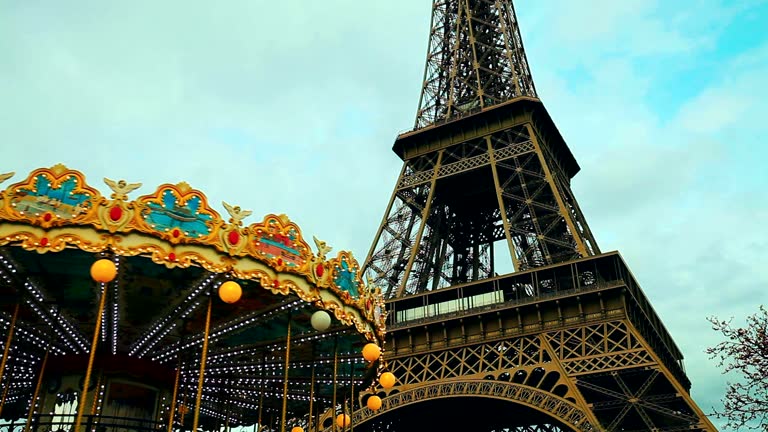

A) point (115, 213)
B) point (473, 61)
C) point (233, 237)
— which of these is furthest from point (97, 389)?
point (473, 61)

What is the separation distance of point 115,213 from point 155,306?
11.4 feet

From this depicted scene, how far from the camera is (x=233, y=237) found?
10492 millimetres

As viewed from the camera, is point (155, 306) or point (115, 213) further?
point (155, 306)

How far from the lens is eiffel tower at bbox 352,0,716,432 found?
78.6 ft

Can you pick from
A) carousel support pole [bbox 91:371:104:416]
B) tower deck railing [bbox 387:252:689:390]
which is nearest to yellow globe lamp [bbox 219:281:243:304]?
carousel support pole [bbox 91:371:104:416]

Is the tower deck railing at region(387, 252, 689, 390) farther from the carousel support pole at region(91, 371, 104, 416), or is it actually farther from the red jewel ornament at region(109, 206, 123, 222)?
the red jewel ornament at region(109, 206, 123, 222)

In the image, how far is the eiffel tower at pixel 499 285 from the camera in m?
24.0

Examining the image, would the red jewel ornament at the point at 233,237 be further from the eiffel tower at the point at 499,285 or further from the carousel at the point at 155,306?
the eiffel tower at the point at 499,285

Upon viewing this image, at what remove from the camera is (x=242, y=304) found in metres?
12.5

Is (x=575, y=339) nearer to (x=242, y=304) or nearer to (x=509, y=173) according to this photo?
(x=509, y=173)

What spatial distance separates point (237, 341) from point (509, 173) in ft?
76.1

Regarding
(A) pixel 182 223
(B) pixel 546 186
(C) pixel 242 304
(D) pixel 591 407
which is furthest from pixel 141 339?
(B) pixel 546 186

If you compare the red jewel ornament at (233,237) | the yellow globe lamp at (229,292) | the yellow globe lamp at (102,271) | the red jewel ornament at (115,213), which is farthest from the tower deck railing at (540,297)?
the yellow globe lamp at (102,271)

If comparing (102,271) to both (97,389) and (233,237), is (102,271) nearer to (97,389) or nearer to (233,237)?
(233,237)
